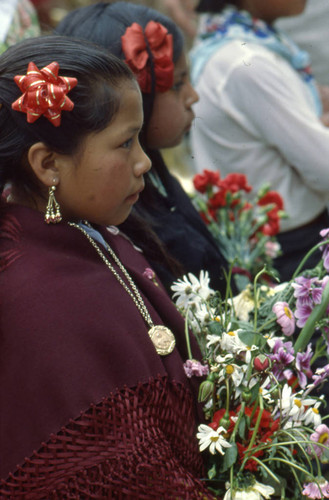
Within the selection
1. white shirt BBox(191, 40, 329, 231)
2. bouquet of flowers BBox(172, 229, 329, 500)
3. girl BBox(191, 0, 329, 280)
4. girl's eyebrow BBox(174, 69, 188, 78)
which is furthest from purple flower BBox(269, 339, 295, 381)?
white shirt BBox(191, 40, 329, 231)

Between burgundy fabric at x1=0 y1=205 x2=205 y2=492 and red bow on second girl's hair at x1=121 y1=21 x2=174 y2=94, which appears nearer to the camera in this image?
burgundy fabric at x1=0 y1=205 x2=205 y2=492

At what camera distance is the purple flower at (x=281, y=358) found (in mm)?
1453

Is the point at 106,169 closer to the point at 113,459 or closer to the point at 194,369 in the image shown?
the point at 194,369

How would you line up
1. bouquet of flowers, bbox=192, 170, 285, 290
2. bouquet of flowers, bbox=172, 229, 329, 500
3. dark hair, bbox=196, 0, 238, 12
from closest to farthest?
bouquet of flowers, bbox=172, 229, 329, 500 → bouquet of flowers, bbox=192, 170, 285, 290 → dark hair, bbox=196, 0, 238, 12

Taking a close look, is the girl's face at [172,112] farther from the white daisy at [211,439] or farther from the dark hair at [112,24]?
the white daisy at [211,439]

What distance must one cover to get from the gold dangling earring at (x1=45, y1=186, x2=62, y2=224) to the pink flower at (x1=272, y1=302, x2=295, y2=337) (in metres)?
0.51

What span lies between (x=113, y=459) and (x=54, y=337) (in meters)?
0.25

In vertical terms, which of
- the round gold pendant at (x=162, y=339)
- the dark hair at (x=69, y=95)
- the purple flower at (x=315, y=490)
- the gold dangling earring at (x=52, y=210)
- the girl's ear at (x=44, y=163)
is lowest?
the purple flower at (x=315, y=490)

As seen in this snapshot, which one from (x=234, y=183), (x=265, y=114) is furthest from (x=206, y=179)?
(x=265, y=114)

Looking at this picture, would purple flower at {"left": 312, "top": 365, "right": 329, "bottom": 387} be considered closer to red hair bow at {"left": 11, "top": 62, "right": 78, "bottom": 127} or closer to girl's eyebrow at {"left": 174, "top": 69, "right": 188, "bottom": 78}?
red hair bow at {"left": 11, "top": 62, "right": 78, "bottom": 127}

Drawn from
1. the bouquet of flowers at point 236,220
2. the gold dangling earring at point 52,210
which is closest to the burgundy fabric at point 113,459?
the gold dangling earring at point 52,210

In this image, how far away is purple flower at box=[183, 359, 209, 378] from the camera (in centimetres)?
144

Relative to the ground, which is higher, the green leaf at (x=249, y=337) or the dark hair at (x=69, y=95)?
the dark hair at (x=69, y=95)

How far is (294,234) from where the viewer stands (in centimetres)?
290
